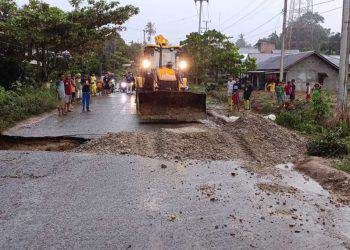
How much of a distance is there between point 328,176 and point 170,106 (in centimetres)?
776

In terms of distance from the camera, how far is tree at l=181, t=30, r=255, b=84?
34312 mm

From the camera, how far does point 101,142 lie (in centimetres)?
1068

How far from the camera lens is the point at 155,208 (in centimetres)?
641

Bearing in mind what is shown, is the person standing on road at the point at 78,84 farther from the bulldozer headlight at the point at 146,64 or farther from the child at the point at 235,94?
the child at the point at 235,94

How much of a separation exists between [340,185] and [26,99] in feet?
43.8

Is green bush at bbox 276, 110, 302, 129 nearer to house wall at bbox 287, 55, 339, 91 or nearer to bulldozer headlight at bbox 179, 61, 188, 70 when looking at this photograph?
bulldozer headlight at bbox 179, 61, 188, 70

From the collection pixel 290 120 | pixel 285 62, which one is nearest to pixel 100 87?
pixel 285 62

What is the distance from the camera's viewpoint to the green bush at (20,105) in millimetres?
14191

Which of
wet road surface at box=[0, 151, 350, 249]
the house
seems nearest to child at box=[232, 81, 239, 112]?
wet road surface at box=[0, 151, 350, 249]

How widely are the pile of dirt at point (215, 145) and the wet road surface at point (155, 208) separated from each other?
90 cm

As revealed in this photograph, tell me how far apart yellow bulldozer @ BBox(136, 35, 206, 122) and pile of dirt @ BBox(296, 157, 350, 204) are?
20.3 ft

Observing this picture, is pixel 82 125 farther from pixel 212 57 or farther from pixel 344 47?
pixel 212 57

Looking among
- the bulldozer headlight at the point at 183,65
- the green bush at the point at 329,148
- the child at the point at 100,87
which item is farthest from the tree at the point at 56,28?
the green bush at the point at 329,148

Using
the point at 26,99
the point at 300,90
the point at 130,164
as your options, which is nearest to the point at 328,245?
the point at 130,164
